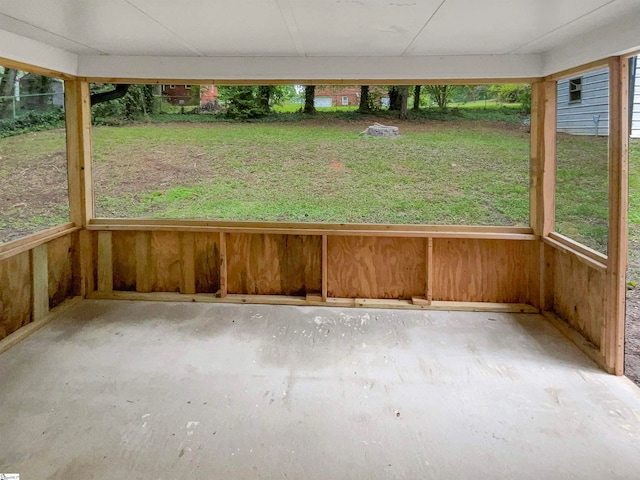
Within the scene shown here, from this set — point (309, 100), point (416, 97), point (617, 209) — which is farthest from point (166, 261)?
point (617, 209)

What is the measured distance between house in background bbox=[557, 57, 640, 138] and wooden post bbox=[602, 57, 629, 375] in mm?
291

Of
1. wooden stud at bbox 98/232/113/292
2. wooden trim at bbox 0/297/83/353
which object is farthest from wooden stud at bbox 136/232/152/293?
wooden trim at bbox 0/297/83/353

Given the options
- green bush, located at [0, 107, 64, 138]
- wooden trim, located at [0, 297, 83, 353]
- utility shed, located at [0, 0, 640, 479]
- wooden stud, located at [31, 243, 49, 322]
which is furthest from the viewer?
wooden stud, located at [31, 243, 49, 322]

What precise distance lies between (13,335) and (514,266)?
14.2 feet

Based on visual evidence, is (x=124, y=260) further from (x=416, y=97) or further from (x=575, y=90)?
(x=575, y=90)

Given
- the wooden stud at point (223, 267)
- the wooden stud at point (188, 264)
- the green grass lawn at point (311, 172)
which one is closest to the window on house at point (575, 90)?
the green grass lawn at point (311, 172)

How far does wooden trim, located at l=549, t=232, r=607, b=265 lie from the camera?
3.09m

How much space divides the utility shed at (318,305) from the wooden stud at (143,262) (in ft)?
0.08

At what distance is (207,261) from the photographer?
172 inches

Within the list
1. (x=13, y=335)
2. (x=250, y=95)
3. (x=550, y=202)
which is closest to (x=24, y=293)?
(x=13, y=335)

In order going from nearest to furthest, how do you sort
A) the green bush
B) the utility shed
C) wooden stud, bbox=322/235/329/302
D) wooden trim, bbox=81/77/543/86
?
the utility shed
the green bush
wooden trim, bbox=81/77/543/86
wooden stud, bbox=322/235/329/302

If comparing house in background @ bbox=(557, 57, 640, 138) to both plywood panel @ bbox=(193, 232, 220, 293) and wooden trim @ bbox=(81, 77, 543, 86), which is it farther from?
plywood panel @ bbox=(193, 232, 220, 293)

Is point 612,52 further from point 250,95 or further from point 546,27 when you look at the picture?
point 250,95

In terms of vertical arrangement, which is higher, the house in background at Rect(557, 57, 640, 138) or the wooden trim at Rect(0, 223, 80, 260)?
the house in background at Rect(557, 57, 640, 138)
